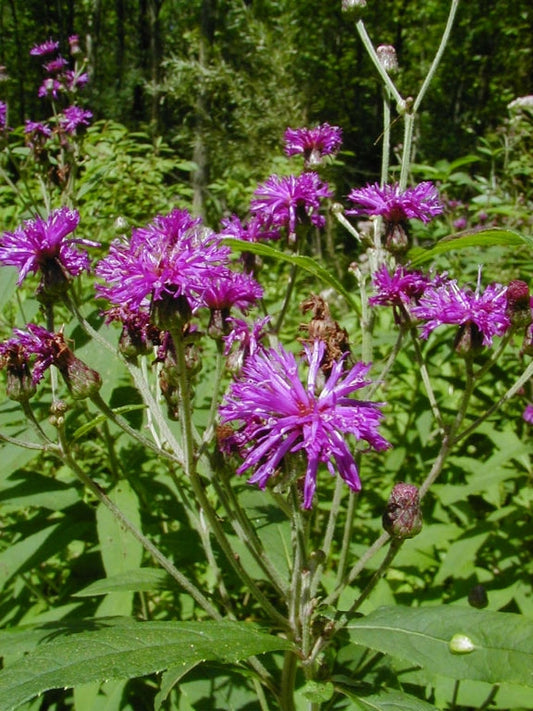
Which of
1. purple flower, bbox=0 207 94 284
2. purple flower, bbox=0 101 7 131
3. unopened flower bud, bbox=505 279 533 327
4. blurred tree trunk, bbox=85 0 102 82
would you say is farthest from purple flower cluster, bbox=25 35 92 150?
blurred tree trunk, bbox=85 0 102 82

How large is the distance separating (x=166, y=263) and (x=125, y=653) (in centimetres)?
91

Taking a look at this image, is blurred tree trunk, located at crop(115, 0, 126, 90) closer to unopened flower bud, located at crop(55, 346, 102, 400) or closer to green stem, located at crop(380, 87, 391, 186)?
green stem, located at crop(380, 87, 391, 186)

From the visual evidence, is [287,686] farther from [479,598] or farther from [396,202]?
[396,202]

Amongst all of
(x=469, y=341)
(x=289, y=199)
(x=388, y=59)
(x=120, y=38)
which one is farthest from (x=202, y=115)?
(x=120, y=38)

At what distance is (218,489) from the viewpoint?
1.69m

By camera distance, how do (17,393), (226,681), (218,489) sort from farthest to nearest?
(226,681)
(17,393)
(218,489)

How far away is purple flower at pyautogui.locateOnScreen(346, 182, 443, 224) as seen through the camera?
2.03 metres

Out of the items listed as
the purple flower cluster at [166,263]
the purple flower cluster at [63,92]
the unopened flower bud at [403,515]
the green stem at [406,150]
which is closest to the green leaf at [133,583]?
the unopened flower bud at [403,515]

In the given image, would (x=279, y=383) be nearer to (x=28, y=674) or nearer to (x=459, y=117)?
(x=28, y=674)

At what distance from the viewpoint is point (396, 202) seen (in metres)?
2.02

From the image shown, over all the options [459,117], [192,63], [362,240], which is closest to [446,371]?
[362,240]

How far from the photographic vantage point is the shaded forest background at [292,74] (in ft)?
39.1

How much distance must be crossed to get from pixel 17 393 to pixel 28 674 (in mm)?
870

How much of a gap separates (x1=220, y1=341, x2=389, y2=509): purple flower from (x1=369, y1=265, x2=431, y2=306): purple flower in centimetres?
49
